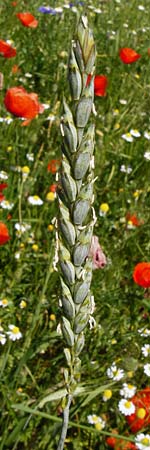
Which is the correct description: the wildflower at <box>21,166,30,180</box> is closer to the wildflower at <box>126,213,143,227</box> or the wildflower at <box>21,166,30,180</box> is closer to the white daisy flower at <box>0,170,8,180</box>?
the white daisy flower at <box>0,170,8,180</box>

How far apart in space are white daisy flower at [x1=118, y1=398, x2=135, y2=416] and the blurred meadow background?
1.2 inches

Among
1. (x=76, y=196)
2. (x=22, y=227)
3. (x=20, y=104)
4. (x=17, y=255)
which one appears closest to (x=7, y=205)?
(x=22, y=227)

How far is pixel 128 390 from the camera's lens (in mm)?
2045

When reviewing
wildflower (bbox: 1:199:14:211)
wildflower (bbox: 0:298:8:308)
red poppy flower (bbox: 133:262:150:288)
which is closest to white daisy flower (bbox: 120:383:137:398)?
red poppy flower (bbox: 133:262:150:288)

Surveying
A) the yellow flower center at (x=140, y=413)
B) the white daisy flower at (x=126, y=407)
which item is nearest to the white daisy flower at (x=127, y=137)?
the white daisy flower at (x=126, y=407)

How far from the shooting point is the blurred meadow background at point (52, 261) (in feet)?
6.23

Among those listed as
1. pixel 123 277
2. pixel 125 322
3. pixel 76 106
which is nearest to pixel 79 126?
pixel 76 106

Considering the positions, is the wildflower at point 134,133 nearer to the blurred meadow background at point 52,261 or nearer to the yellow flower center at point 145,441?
the blurred meadow background at point 52,261

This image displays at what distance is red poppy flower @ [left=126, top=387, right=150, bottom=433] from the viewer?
6.00ft

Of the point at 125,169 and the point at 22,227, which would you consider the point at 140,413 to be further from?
the point at 125,169

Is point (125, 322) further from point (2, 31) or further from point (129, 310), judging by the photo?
point (2, 31)

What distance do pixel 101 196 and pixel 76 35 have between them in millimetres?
2449

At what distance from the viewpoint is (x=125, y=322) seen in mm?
2328

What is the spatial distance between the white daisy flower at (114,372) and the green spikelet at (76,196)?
46.6 inches
